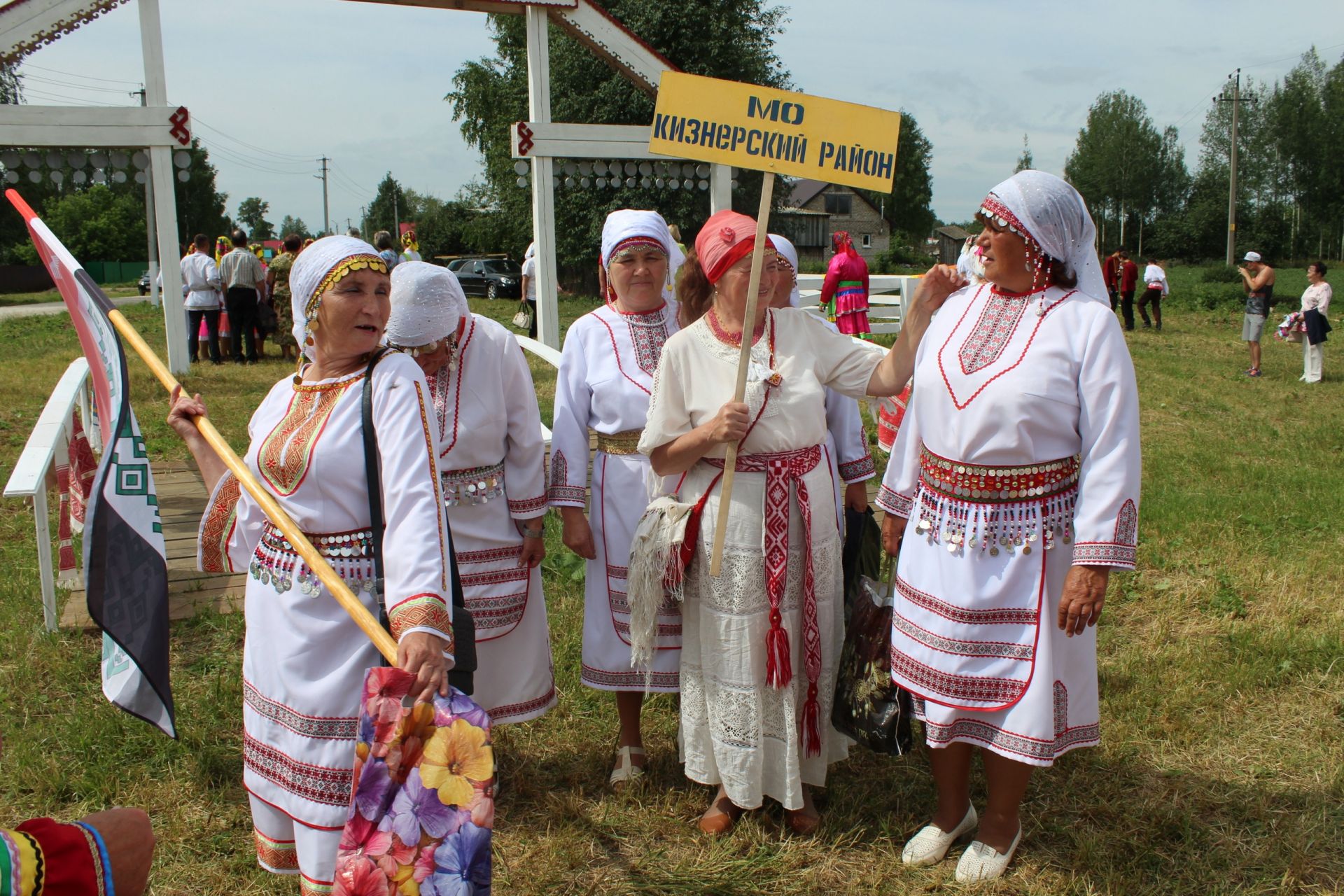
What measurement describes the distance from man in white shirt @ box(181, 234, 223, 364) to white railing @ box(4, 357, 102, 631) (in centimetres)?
816

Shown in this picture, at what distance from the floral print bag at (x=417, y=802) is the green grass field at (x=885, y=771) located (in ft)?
4.22

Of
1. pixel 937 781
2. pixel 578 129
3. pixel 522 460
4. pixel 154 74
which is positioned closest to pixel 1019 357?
pixel 937 781

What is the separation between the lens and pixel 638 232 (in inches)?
134

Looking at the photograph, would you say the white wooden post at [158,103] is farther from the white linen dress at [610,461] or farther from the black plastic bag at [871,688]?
the black plastic bag at [871,688]

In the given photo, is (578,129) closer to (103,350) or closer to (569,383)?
(569,383)

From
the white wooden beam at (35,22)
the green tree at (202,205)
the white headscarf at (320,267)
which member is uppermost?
the green tree at (202,205)

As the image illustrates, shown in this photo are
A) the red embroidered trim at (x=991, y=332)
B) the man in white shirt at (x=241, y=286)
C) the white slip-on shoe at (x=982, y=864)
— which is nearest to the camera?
the red embroidered trim at (x=991, y=332)

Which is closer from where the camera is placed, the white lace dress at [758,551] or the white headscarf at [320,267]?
the white headscarf at [320,267]

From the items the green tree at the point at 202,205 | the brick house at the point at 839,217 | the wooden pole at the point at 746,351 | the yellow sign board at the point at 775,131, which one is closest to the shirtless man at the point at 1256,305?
the yellow sign board at the point at 775,131

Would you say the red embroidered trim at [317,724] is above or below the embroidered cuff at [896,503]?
below

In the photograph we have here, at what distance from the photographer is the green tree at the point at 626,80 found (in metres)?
26.5

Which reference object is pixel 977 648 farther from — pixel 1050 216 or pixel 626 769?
pixel 626 769

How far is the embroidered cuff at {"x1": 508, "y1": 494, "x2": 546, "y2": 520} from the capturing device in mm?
3346

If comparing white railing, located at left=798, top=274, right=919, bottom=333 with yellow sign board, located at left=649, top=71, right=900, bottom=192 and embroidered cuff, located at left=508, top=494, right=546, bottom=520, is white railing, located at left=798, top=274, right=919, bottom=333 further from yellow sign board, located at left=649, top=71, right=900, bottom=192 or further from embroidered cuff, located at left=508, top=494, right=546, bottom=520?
yellow sign board, located at left=649, top=71, right=900, bottom=192
